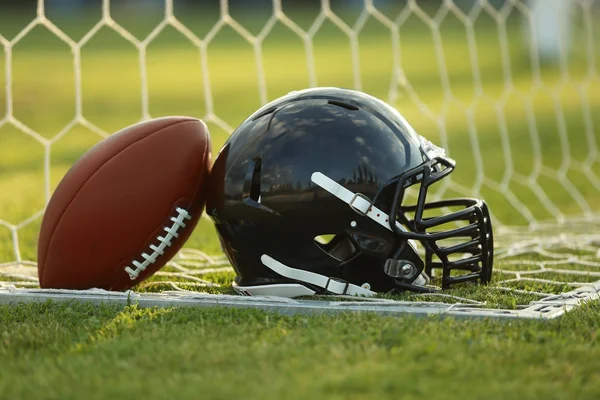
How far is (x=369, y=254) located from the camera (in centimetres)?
297

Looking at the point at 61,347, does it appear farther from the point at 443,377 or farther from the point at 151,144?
the point at 443,377

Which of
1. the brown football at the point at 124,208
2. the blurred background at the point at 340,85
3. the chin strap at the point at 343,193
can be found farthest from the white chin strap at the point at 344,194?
the blurred background at the point at 340,85

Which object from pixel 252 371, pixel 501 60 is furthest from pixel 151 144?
pixel 501 60

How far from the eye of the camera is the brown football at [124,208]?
3037 mm

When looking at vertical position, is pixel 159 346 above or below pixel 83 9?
below

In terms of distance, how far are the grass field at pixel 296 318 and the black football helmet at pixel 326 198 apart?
295mm

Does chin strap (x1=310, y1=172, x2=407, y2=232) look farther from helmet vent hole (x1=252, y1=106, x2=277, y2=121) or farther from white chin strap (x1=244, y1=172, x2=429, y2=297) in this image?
helmet vent hole (x1=252, y1=106, x2=277, y2=121)

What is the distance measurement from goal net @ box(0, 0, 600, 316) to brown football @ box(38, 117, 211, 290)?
0.15 meters

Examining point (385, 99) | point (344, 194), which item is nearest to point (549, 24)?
point (385, 99)

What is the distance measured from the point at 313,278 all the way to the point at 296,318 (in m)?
0.28

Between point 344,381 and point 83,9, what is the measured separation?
80.1 ft

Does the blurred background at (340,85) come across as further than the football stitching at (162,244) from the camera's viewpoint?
Yes

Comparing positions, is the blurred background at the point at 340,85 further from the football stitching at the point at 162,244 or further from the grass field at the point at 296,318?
the football stitching at the point at 162,244

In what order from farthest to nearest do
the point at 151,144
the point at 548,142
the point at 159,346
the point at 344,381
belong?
the point at 548,142 → the point at 151,144 → the point at 159,346 → the point at 344,381
